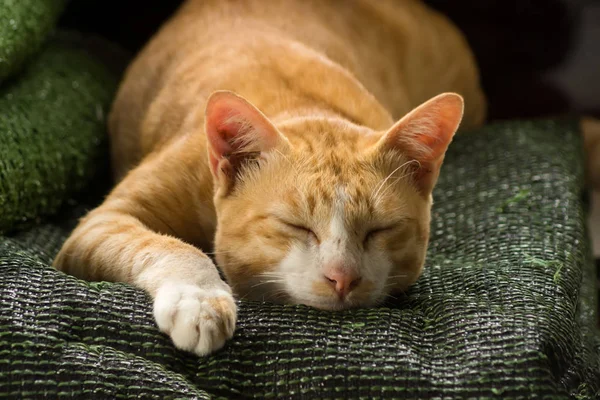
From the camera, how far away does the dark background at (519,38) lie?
2.75 metres

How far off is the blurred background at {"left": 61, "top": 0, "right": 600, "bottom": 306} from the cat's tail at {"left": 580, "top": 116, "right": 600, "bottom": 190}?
0.15 metres

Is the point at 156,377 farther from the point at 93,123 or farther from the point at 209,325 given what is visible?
the point at 93,123

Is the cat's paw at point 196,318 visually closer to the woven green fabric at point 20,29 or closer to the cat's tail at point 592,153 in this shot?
the woven green fabric at point 20,29

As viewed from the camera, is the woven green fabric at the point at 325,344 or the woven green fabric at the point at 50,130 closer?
the woven green fabric at the point at 325,344

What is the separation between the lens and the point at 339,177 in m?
1.43

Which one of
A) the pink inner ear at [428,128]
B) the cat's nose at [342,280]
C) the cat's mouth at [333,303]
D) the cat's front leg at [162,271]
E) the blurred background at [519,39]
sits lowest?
the blurred background at [519,39]

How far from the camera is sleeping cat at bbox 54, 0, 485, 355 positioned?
1353 millimetres

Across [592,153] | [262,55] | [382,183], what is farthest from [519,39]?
[382,183]

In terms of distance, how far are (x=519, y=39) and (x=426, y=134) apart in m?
1.48

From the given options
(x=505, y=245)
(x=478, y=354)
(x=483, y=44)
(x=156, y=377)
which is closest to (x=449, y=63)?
(x=483, y=44)

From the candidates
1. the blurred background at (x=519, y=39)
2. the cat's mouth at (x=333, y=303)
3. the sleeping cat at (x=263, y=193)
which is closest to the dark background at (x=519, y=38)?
the blurred background at (x=519, y=39)

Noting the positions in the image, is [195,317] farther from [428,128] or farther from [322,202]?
[428,128]

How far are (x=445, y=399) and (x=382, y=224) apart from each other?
371 mm

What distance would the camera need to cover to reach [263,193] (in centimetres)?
147
